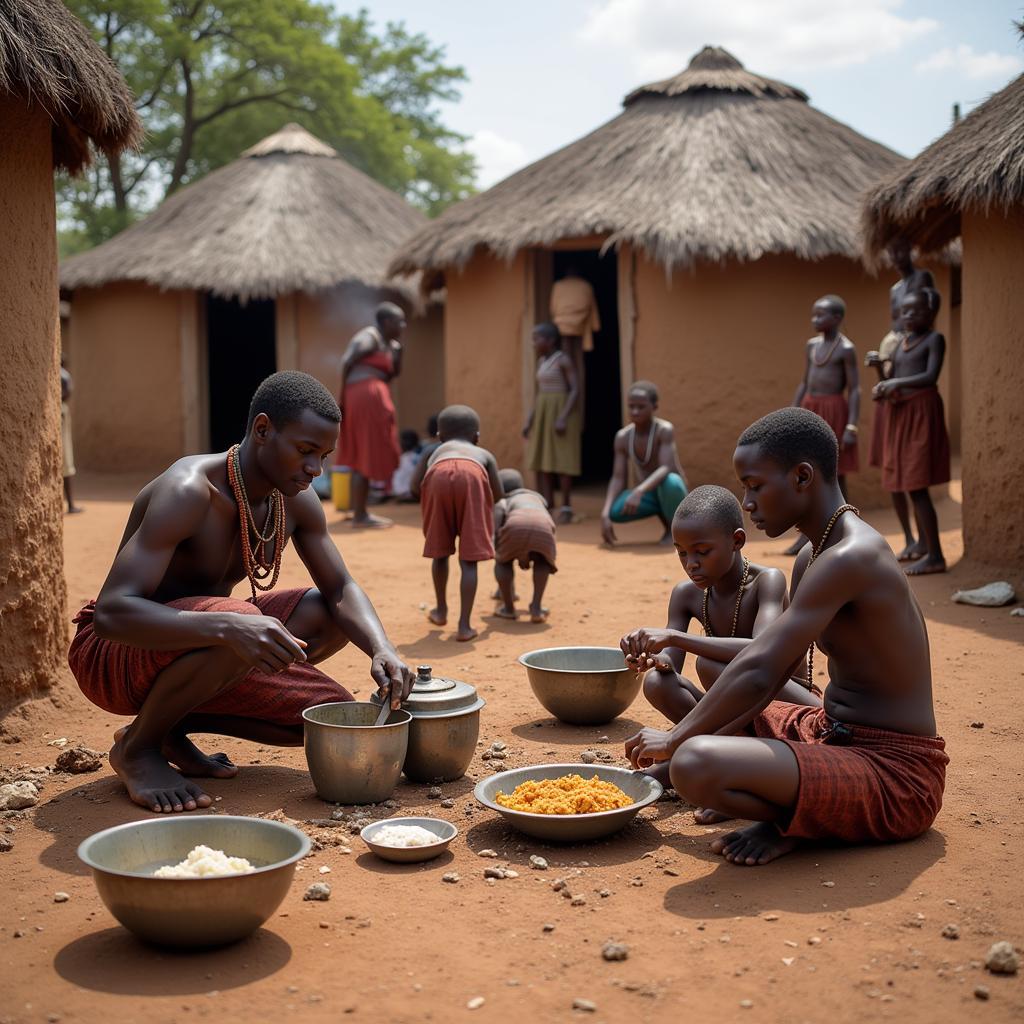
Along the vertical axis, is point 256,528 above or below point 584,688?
above

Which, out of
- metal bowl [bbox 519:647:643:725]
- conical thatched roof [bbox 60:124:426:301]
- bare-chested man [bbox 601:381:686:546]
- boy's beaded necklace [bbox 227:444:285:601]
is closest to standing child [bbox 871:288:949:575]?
bare-chested man [bbox 601:381:686:546]

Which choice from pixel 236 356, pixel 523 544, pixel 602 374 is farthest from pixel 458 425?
pixel 236 356

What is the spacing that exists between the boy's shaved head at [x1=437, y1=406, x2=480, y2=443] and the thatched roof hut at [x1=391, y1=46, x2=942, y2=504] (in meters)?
4.22

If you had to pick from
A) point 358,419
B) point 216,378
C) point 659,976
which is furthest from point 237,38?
point 659,976

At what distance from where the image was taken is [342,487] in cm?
1112

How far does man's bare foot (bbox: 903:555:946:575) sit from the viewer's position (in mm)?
7148

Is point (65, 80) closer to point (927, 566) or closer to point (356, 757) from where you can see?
point (356, 757)

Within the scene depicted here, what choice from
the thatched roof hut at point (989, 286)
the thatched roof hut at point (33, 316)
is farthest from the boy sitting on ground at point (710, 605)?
the thatched roof hut at point (989, 286)

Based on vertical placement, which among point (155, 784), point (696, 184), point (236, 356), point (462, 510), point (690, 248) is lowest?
point (155, 784)

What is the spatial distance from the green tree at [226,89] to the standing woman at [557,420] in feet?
46.5

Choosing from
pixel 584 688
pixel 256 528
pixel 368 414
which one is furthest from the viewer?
pixel 368 414

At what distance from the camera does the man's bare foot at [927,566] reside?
281 inches

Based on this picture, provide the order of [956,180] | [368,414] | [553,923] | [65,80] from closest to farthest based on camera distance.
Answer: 1. [553,923]
2. [65,80]
3. [956,180]
4. [368,414]

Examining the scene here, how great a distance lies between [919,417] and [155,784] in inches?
217
